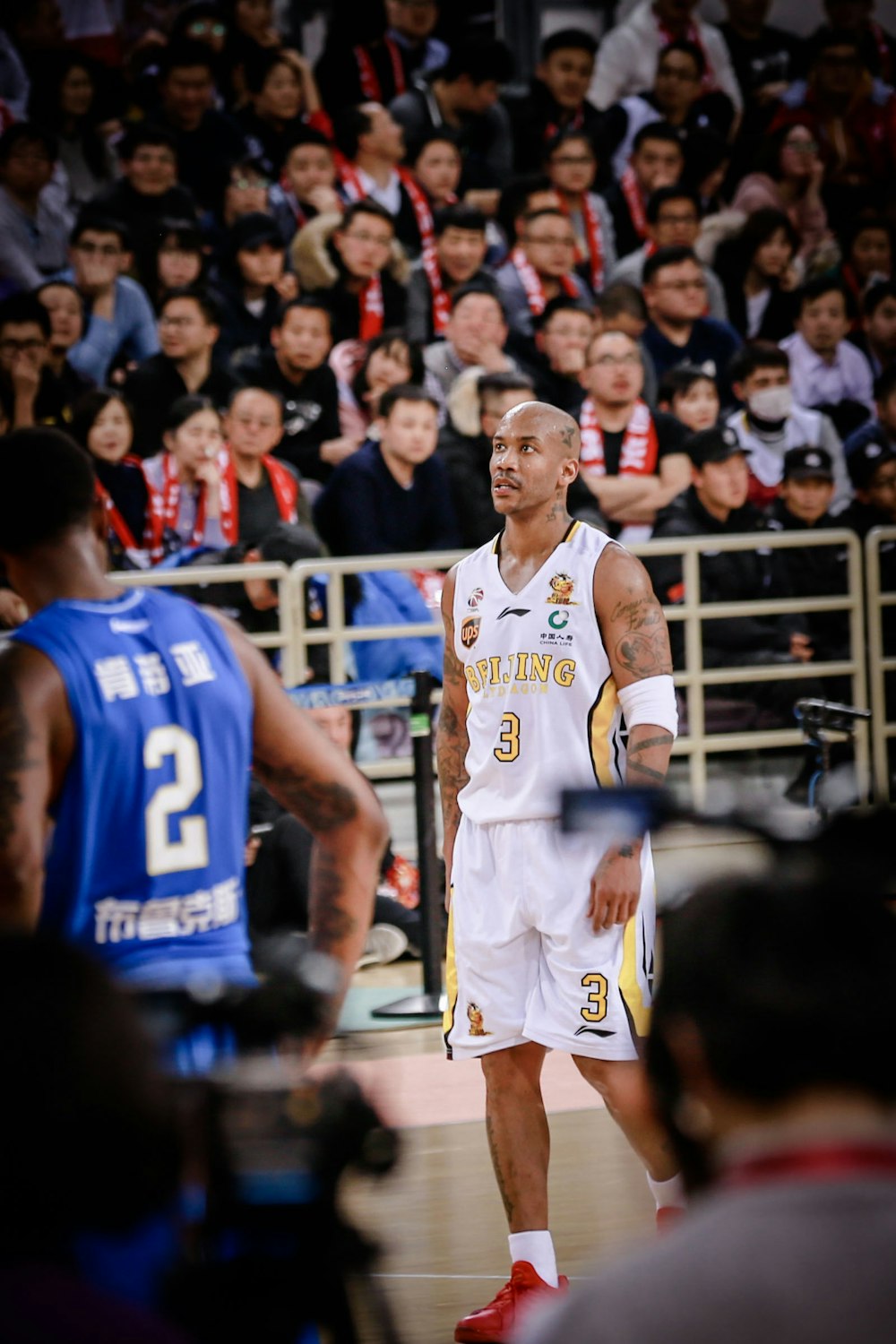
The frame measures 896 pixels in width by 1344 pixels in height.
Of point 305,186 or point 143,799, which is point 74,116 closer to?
point 305,186

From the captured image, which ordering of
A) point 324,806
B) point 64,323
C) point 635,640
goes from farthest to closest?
point 64,323
point 635,640
point 324,806

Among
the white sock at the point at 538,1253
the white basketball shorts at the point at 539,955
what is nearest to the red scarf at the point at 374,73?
the white basketball shorts at the point at 539,955

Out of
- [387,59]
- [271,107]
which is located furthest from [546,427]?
[387,59]

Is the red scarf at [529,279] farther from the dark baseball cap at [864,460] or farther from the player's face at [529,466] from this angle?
the player's face at [529,466]

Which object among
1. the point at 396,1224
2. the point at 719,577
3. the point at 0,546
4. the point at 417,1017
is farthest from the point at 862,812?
the point at 719,577

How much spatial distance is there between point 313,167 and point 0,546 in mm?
8829

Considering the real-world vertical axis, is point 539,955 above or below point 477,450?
below

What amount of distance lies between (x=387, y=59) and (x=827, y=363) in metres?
3.66

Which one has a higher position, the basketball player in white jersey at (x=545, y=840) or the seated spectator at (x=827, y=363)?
the seated spectator at (x=827, y=363)

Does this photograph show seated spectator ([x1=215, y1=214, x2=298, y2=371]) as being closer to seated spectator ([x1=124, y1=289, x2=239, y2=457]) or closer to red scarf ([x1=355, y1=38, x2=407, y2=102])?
seated spectator ([x1=124, y1=289, x2=239, y2=457])

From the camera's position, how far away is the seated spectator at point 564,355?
36.1 ft

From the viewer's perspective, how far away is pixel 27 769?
2.77 m

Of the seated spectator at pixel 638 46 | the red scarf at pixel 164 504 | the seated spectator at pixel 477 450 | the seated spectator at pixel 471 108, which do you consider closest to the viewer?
the red scarf at pixel 164 504

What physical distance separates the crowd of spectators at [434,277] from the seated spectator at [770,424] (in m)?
0.02
